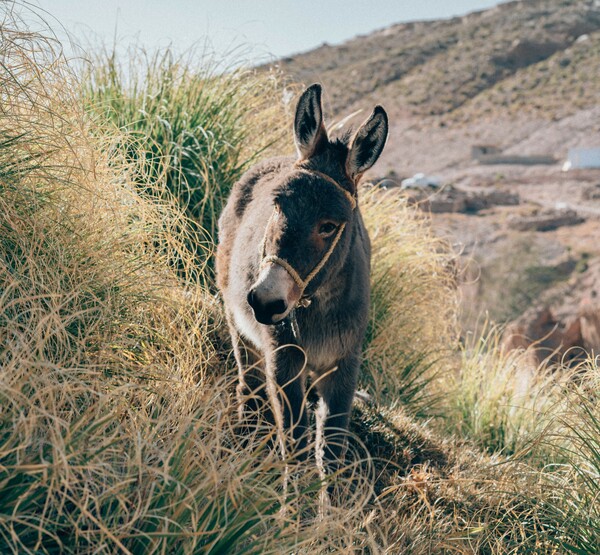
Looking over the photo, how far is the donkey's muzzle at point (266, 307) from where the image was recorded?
2594mm

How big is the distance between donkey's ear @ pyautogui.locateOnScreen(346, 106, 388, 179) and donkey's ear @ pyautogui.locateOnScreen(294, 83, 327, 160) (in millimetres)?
186

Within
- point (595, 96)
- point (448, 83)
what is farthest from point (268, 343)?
point (448, 83)

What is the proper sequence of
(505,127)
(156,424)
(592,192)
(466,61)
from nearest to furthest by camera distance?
(156,424) → (592,192) → (505,127) → (466,61)

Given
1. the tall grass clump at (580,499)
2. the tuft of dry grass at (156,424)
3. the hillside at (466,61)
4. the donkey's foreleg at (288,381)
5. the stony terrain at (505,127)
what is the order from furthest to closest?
the hillside at (466,61)
the stony terrain at (505,127)
the donkey's foreleg at (288,381)
the tall grass clump at (580,499)
the tuft of dry grass at (156,424)

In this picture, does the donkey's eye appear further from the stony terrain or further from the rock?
the rock

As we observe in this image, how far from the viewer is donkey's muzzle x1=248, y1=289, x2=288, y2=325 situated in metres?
2.59

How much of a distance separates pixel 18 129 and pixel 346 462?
2.61 metres

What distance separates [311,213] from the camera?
113 inches

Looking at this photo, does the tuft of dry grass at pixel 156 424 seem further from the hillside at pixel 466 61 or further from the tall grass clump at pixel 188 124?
the hillside at pixel 466 61

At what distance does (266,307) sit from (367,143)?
1.09 m

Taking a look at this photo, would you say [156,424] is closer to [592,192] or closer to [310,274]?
[310,274]

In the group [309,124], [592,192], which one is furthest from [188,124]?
[592,192]

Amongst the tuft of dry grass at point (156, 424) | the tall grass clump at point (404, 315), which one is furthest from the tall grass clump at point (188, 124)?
the tall grass clump at point (404, 315)

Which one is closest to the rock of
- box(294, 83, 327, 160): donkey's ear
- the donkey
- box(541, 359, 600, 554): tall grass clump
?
box(541, 359, 600, 554): tall grass clump
